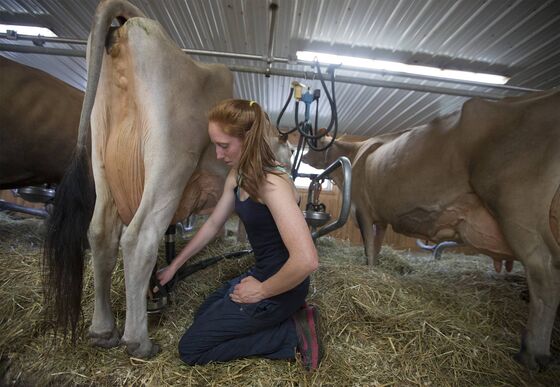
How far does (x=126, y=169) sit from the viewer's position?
5.92ft

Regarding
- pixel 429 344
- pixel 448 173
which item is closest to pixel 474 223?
pixel 448 173

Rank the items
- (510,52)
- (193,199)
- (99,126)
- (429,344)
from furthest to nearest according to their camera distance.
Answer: (510,52) < (193,199) < (429,344) < (99,126)

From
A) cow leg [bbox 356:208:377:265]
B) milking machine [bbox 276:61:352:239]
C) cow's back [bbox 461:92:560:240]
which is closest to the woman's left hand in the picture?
milking machine [bbox 276:61:352:239]

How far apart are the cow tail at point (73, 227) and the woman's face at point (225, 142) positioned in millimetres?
714

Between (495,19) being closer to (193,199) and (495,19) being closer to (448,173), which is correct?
(448,173)

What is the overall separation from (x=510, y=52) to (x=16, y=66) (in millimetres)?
5612

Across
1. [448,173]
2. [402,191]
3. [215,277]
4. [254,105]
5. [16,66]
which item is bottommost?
[215,277]

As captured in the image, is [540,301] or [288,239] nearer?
[288,239]

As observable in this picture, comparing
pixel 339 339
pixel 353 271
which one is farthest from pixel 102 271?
pixel 353 271

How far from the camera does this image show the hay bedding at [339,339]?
1.57 metres

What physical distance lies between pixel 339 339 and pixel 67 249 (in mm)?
1653

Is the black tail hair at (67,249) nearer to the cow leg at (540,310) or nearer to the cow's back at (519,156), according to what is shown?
the cow leg at (540,310)

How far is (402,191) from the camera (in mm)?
3457

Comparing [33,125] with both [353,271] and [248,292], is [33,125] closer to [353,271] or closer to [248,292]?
[248,292]
